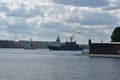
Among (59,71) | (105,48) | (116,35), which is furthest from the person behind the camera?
(116,35)

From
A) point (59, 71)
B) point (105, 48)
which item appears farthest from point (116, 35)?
point (59, 71)

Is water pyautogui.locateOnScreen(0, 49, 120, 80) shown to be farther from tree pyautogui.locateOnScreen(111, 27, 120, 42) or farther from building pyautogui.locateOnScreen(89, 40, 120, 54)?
tree pyautogui.locateOnScreen(111, 27, 120, 42)

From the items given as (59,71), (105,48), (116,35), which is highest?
(116,35)

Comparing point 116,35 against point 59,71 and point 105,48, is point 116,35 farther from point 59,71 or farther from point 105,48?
point 59,71

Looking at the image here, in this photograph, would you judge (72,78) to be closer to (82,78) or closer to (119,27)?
(82,78)

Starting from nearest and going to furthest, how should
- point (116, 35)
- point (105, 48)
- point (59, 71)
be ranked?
point (59, 71)
point (105, 48)
point (116, 35)

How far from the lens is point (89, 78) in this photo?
5597 cm

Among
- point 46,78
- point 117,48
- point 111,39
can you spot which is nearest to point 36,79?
point 46,78

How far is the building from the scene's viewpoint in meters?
148

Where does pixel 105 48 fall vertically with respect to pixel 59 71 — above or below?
above

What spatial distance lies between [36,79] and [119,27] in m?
118

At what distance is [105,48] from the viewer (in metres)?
150

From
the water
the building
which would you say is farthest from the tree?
the water

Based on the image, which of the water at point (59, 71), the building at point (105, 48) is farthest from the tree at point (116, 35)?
the water at point (59, 71)
